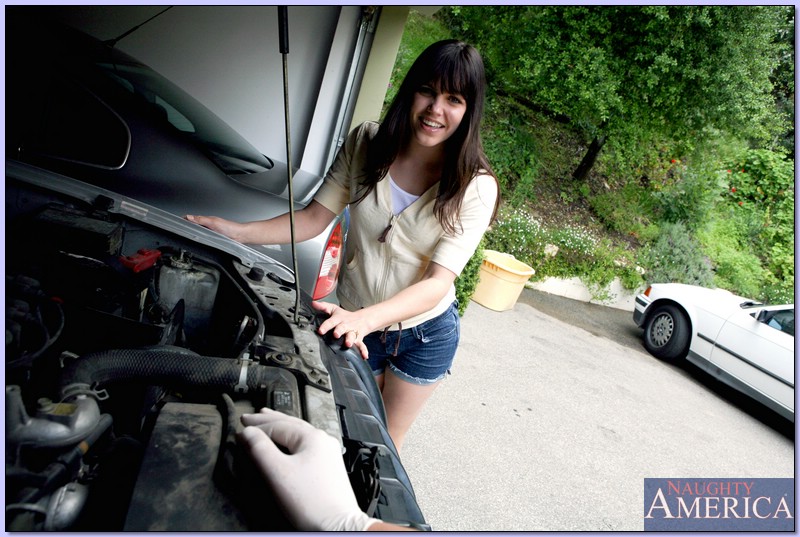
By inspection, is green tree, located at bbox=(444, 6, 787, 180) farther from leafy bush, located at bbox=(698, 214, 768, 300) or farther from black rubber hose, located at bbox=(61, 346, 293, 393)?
black rubber hose, located at bbox=(61, 346, 293, 393)

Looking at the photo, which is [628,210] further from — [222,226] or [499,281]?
[222,226]

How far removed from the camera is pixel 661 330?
6.70 meters

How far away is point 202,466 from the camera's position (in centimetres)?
98

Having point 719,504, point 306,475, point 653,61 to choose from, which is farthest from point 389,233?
point 653,61

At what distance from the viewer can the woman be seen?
1.73m

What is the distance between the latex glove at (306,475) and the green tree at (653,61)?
8.16m

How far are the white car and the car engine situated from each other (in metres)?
5.33

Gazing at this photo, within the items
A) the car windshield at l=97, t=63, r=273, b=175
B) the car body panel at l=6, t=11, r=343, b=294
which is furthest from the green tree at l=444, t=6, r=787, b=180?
the car body panel at l=6, t=11, r=343, b=294

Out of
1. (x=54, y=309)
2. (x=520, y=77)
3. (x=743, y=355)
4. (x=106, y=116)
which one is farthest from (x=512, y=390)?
(x=520, y=77)

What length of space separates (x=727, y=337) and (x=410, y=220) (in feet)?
17.4

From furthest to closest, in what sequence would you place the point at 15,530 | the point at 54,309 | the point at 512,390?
Result: the point at 512,390, the point at 54,309, the point at 15,530

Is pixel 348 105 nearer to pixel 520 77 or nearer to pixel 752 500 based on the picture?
pixel 520 77

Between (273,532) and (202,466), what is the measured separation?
0.18m

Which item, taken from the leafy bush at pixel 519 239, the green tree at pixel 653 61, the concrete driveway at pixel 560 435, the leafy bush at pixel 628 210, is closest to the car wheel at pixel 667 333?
the concrete driveway at pixel 560 435
